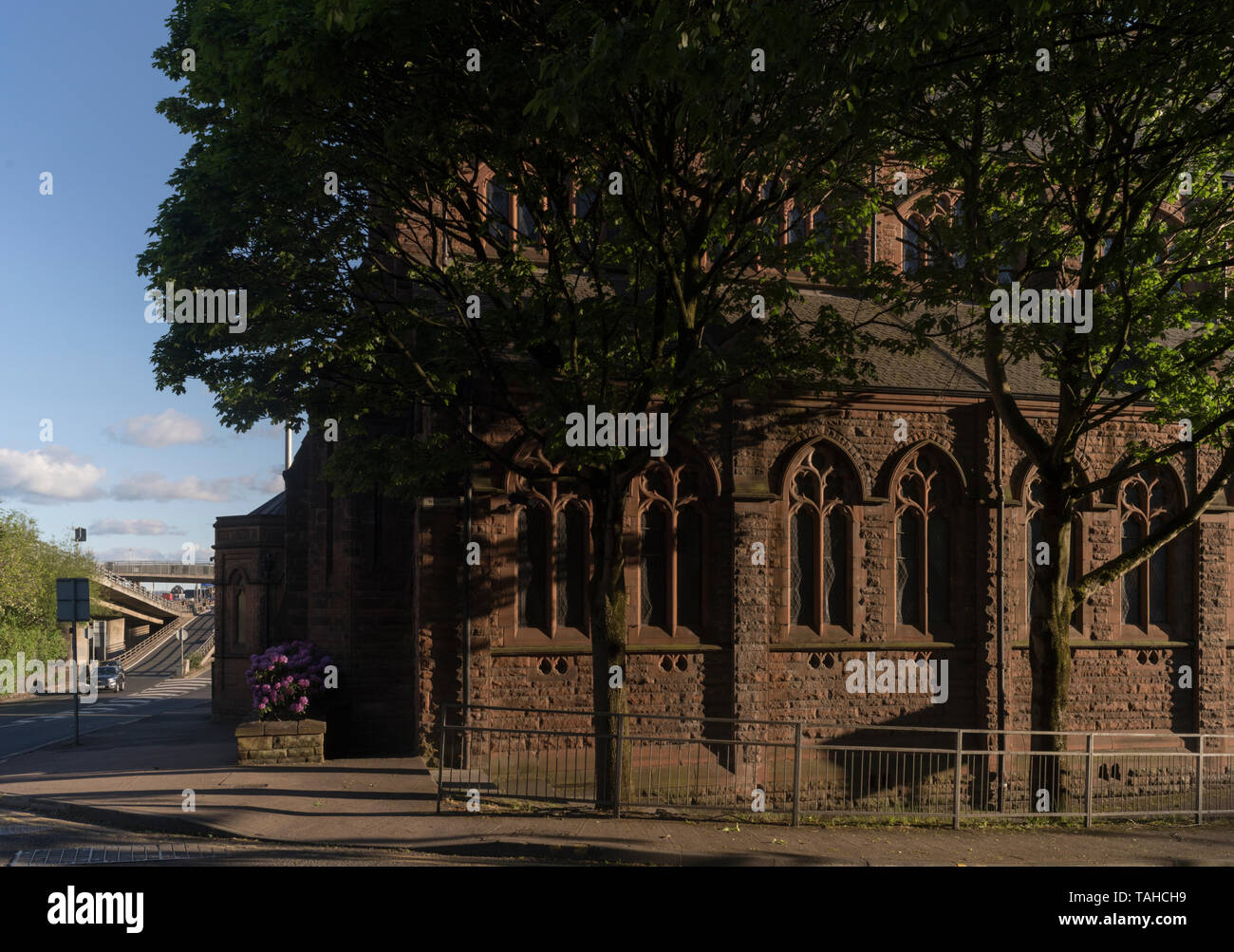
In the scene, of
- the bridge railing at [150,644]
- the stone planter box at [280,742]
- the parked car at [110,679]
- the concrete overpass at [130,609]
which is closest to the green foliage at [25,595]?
the parked car at [110,679]

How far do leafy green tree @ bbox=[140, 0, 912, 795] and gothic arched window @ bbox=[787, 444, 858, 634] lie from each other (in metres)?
4.39

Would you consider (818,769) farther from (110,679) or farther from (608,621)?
(110,679)

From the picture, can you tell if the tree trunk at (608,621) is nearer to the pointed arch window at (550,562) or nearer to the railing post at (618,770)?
the railing post at (618,770)

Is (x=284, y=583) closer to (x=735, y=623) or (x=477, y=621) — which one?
(x=477, y=621)

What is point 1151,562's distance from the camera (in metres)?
19.9

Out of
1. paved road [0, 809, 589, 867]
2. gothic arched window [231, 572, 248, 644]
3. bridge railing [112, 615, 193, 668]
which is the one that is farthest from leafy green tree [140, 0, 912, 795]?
bridge railing [112, 615, 193, 668]

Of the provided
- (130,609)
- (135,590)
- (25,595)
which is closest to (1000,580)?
(25,595)

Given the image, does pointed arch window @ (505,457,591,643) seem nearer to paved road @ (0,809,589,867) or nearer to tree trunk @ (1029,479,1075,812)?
paved road @ (0,809,589,867)

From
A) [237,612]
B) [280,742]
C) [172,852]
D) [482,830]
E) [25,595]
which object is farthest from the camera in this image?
[25,595]

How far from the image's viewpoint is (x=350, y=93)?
10.4 m

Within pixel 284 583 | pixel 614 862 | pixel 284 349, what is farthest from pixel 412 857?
pixel 284 583

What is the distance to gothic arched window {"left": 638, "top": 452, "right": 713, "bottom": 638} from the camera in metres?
16.9

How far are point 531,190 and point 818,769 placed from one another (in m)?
9.94

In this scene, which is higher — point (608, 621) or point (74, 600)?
point (608, 621)
